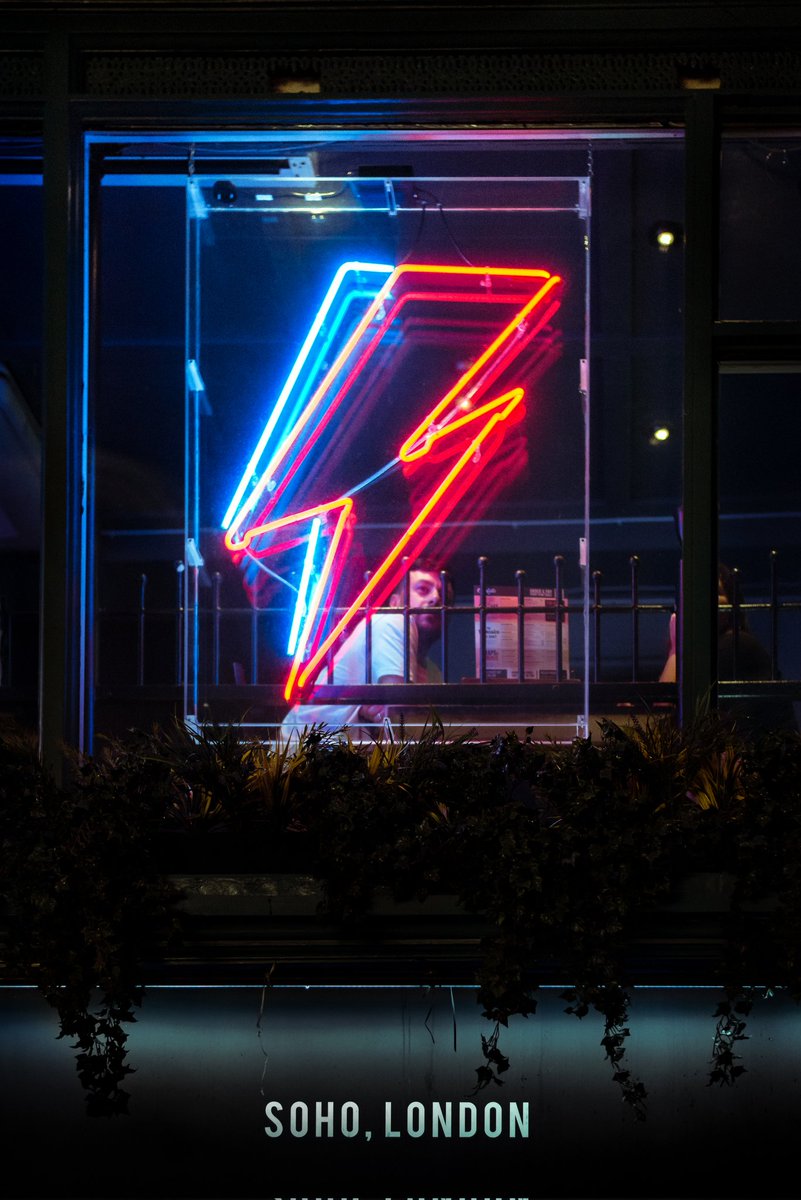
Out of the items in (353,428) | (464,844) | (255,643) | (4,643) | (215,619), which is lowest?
(464,844)

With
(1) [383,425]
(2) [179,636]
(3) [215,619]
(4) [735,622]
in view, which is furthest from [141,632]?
(4) [735,622]

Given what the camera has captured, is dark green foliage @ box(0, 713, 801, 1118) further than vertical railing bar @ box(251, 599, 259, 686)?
No

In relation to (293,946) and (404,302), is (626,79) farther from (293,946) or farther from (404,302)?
(293,946)

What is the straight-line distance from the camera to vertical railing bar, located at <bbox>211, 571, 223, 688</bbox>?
4730 mm

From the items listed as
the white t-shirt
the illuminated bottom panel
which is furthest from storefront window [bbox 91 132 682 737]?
the illuminated bottom panel

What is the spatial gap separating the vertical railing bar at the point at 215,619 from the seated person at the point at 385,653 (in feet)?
1.28

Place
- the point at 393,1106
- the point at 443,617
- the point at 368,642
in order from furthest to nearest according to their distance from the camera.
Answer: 1. the point at 443,617
2. the point at 368,642
3. the point at 393,1106

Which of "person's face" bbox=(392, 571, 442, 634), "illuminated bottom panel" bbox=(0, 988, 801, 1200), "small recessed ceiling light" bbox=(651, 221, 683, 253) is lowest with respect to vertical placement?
"illuminated bottom panel" bbox=(0, 988, 801, 1200)

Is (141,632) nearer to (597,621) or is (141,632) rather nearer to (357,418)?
(357,418)

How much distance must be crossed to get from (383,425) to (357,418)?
0.11m

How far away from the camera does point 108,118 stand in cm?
379

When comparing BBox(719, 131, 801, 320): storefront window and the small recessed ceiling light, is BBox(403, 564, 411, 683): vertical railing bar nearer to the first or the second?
BBox(719, 131, 801, 320): storefront window

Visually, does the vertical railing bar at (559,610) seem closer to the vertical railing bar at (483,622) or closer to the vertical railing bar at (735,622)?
the vertical railing bar at (483,622)

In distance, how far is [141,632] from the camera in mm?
4629
